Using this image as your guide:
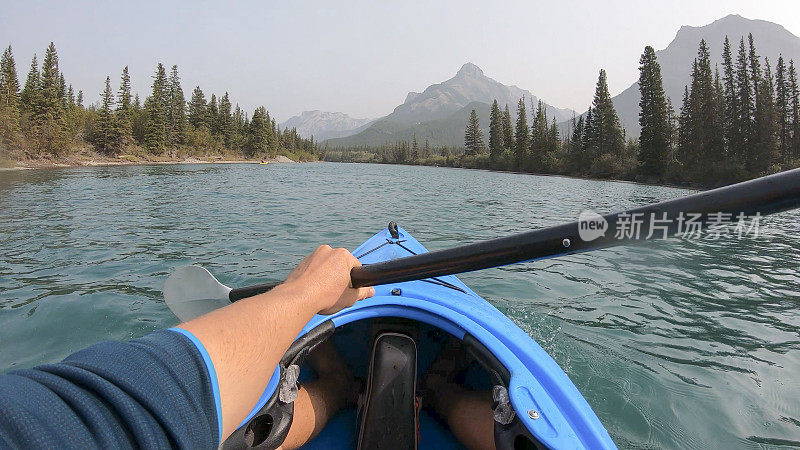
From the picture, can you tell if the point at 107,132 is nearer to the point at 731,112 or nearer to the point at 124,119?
the point at 124,119

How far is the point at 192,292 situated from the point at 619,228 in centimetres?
304

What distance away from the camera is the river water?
11.2 feet

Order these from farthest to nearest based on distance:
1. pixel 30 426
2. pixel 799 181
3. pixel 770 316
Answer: pixel 770 316 < pixel 799 181 < pixel 30 426

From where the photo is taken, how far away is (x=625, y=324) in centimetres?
493

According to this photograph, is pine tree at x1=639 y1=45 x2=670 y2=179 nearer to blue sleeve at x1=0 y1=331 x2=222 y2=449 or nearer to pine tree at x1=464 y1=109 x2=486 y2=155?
pine tree at x1=464 y1=109 x2=486 y2=155

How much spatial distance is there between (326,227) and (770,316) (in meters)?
9.18

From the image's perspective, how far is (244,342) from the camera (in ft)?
3.42

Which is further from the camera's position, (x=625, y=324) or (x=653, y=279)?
(x=653, y=279)

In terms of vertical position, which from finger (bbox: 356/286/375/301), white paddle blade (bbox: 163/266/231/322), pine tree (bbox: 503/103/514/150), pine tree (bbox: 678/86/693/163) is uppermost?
pine tree (bbox: 503/103/514/150)

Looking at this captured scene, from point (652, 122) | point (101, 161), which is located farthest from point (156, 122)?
point (652, 122)

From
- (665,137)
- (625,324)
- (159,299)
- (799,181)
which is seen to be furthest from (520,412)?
(665,137)

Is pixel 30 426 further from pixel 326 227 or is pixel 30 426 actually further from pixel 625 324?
pixel 326 227

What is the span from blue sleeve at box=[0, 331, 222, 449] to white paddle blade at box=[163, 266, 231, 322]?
89.3 inches

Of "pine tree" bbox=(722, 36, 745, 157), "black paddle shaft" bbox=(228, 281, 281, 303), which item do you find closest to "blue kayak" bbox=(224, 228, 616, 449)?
"black paddle shaft" bbox=(228, 281, 281, 303)
